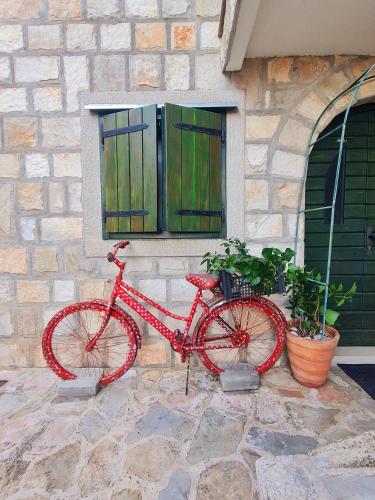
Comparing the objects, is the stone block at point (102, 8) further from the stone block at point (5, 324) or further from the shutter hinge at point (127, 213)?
the stone block at point (5, 324)

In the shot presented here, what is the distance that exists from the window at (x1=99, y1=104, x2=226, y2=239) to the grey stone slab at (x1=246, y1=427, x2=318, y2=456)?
1.48 meters

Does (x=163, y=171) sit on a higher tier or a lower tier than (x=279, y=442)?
higher

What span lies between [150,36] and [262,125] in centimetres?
118

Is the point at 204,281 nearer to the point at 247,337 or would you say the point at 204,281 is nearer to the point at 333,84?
the point at 247,337

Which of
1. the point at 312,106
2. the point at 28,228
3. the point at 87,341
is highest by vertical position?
the point at 312,106

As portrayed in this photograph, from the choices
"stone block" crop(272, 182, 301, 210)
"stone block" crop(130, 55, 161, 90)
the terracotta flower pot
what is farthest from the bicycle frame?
"stone block" crop(130, 55, 161, 90)

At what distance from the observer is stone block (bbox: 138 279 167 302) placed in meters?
2.45

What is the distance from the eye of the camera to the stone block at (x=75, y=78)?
92.4 inches

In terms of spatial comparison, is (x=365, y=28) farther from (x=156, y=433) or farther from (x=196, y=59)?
(x=156, y=433)

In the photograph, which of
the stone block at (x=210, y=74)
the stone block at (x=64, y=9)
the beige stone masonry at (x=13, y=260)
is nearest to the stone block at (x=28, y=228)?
the beige stone masonry at (x=13, y=260)

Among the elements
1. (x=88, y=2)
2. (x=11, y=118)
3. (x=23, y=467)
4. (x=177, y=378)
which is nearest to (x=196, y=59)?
(x=88, y=2)

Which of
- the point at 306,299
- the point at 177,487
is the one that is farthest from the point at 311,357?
the point at 177,487

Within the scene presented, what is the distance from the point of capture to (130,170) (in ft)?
7.68

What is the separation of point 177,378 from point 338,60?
9.73ft
